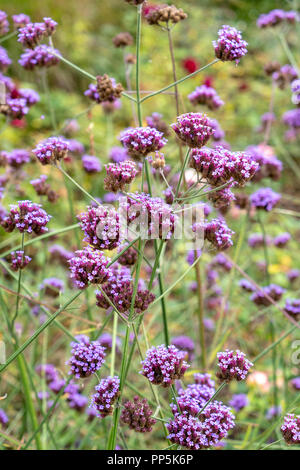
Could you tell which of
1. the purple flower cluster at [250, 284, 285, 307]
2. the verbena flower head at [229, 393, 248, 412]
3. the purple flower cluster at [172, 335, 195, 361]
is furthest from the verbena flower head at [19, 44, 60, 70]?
the verbena flower head at [229, 393, 248, 412]

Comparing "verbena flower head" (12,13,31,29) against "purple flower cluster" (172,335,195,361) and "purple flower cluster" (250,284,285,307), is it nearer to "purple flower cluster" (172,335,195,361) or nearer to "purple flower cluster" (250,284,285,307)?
"purple flower cluster" (250,284,285,307)

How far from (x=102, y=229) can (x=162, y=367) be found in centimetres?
29

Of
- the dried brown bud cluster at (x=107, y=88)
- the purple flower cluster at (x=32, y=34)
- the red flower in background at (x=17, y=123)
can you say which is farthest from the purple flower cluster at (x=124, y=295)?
the red flower in background at (x=17, y=123)

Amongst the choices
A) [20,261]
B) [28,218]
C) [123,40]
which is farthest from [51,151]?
[123,40]

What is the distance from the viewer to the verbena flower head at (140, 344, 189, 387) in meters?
1.01

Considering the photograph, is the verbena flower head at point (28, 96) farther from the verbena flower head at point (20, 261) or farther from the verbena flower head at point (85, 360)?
the verbena flower head at point (85, 360)

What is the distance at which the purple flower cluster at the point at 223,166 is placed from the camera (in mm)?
1019

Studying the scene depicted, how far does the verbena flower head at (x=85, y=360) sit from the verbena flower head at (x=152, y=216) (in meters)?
0.28

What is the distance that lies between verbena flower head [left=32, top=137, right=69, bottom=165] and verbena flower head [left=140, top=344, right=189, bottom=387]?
452 mm

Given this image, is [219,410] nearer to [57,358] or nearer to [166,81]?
[57,358]

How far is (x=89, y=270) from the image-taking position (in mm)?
957

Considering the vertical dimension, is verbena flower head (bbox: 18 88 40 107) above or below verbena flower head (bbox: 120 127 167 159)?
above

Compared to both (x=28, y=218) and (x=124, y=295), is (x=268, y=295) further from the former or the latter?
(x=28, y=218)
